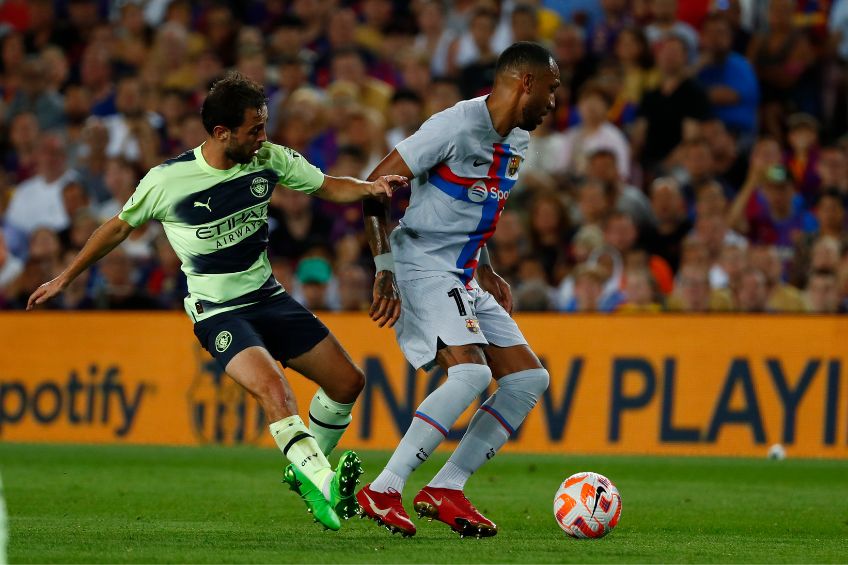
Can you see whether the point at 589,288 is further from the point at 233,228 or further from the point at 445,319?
the point at 233,228

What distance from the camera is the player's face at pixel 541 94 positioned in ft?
25.6

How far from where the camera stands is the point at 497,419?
802cm

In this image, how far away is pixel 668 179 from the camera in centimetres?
1530

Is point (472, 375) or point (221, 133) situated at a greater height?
point (221, 133)

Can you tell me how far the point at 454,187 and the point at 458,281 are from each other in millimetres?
515

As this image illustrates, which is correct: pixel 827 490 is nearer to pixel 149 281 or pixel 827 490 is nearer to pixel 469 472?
pixel 469 472

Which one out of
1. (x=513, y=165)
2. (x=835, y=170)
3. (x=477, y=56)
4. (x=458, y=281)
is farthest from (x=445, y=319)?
(x=477, y=56)

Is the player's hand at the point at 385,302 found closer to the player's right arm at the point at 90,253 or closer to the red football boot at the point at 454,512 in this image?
the red football boot at the point at 454,512

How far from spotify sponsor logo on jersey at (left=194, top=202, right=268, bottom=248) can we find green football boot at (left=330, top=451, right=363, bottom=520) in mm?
1453

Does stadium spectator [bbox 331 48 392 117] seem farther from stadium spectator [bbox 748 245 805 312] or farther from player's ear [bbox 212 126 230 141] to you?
player's ear [bbox 212 126 230 141]

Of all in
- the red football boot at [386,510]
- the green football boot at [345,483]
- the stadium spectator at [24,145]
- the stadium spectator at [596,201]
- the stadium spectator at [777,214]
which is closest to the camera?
the green football boot at [345,483]

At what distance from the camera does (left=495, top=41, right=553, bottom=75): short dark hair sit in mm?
7785

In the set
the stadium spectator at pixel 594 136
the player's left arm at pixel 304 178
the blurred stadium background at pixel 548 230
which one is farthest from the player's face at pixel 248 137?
the stadium spectator at pixel 594 136

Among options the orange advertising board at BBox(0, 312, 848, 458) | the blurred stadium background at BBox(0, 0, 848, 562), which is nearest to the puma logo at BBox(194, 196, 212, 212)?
the blurred stadium background at BBox(0, 0, 848, 562)
